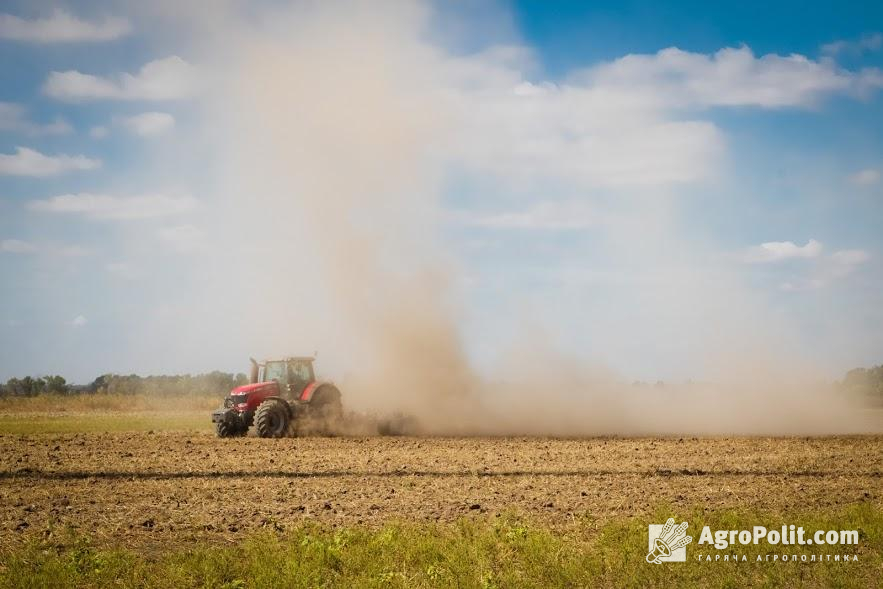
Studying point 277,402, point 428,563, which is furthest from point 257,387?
point 428,563

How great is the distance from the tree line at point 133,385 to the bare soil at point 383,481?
51900 millimetres

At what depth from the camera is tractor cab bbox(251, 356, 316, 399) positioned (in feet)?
101

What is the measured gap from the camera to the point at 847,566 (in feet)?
36.1

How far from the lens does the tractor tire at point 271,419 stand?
29.5 m

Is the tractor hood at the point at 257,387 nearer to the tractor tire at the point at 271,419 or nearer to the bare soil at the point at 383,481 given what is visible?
the tractor tire at the point at 271,419

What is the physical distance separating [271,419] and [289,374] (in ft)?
6.21

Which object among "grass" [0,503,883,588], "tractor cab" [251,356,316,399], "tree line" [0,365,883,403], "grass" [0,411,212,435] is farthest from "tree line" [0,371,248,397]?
"grass" [0,503,883,588]

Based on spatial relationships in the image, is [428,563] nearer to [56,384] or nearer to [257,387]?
[257,387]

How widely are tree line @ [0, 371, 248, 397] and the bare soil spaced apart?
51.9 metres

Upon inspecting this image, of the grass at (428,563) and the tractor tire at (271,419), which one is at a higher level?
the tractor tire at (271,419)

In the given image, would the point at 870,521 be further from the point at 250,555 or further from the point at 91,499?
the point at 91,499

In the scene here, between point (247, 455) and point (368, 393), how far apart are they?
12.7 meters
